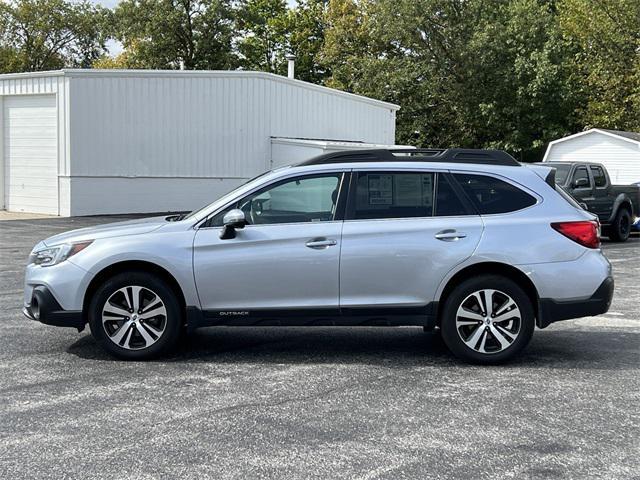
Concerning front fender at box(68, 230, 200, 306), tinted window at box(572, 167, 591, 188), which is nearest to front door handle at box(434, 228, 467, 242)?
front fender at box(68, 230, 200, 306)

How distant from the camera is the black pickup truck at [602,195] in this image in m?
17.1

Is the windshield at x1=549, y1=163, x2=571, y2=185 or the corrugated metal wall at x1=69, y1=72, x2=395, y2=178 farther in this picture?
the corrugated metal wall at x1=69, y1=72, x2=395, y2=178

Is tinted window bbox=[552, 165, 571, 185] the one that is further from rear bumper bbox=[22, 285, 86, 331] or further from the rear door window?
rear bumper bbox=[22, 285, 86, 331]

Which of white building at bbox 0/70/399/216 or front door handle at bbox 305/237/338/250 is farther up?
white building at bbox 0/70/399/216

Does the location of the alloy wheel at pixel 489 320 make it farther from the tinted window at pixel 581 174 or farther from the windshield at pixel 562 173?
the tinted window at pixel 581 174

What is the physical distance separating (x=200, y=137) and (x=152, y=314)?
58.3ft

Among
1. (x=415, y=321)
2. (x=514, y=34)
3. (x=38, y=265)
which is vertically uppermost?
(x=514, y=34)

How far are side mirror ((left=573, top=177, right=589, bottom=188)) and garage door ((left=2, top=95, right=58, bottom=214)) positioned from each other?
14.0 m

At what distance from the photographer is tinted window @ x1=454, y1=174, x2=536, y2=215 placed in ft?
21.5

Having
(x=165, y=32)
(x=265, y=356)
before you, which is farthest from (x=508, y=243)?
(x=165, y=32)

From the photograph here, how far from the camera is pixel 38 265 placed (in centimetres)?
664

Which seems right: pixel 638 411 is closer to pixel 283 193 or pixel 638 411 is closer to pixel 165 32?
pixel 283 193

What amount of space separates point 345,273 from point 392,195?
0.80 metres

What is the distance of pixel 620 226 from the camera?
1794 cm
